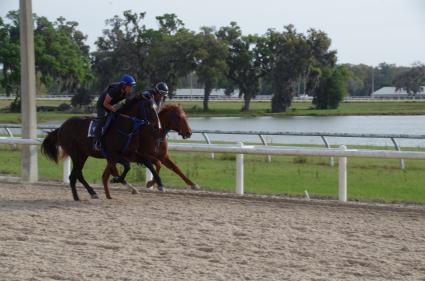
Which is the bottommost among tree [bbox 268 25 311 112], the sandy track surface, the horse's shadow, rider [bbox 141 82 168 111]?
the horse's shadow

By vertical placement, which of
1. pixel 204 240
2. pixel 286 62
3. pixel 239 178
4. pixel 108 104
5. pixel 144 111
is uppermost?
pixel 286 62

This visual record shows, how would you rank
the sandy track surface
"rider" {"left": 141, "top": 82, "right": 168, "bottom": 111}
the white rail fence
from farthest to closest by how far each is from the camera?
1. "rider" {"left": 141, "top": 82, "right": 168, "bottom": 111}
2. the white rail fence
3. the sandy track surface

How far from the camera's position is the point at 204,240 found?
7.83 meters

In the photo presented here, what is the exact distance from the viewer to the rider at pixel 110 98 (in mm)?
11156

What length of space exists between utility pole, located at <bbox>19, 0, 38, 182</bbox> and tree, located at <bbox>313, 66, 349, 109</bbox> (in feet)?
141

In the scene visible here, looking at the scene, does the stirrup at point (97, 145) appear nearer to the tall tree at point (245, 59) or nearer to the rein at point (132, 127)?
the rein at point (132, 127)

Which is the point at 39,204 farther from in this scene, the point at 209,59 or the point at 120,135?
the point at 209,59

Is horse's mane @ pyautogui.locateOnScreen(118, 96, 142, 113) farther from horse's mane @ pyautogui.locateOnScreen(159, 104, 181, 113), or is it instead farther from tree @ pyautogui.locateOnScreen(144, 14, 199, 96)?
tree @ pyautogui.locateOnScreen(144, 14, 199, 96)

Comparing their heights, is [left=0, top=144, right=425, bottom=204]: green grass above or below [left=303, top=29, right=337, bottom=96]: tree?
below

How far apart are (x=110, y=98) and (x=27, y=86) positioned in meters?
3.40

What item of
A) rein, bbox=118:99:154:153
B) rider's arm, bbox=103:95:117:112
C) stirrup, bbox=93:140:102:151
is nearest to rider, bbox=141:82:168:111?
rein, bbox=118:99:154:153

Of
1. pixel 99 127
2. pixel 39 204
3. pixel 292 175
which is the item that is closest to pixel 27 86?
pixel 99 127

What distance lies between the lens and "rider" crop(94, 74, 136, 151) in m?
11.2

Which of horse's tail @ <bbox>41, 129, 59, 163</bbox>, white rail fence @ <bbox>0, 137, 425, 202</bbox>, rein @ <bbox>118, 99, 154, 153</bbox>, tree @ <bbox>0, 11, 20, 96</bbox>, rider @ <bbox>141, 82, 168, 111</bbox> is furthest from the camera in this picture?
tree @ <bbox>0, 11, 20, 96</bbox>
